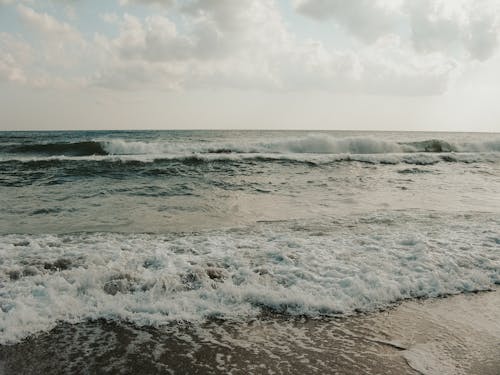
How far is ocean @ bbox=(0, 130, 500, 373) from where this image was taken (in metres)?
3.60

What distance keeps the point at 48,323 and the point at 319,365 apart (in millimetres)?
2543

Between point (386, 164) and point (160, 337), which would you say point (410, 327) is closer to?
point (160, 337)

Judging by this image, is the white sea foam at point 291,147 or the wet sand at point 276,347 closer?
the wet sand at point 276,347

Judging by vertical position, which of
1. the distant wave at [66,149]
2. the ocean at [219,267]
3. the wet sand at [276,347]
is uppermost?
the distant wave at [66,149]

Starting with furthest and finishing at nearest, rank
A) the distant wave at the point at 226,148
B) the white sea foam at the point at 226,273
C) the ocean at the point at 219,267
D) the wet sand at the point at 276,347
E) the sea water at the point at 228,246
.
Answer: the distant wave at the point at 226,148, the sea water at the point at 228,246, the white sea foam at the point at 226,273, the ocean at the point at 219,267, the wet sand at the point at 276,347

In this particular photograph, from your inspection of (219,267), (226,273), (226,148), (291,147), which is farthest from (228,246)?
(291,147)

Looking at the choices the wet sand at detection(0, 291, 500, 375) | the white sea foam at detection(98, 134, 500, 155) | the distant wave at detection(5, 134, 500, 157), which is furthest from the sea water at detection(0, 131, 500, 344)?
the white sea foam at detection(98, 134, 500, 155)

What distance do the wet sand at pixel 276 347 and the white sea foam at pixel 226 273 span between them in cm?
25

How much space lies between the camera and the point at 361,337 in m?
3.86

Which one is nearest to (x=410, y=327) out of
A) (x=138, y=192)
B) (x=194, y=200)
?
(x=194, y=200)

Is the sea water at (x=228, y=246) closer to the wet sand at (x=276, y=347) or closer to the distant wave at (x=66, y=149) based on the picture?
the wet sand at (x=276, y=347)

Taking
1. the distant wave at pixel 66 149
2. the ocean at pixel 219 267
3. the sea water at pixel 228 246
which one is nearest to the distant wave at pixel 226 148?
the distant wave at pixel 66 149

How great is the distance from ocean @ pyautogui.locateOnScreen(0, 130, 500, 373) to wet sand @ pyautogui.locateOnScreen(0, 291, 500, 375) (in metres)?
0.02

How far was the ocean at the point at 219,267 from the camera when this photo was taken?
11.8 ft
